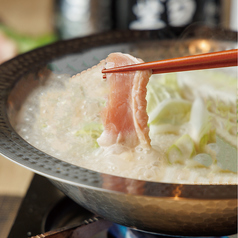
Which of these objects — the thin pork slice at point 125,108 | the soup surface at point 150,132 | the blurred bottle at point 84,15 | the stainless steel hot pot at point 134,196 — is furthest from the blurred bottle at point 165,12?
the thin pork slice at point 125,108

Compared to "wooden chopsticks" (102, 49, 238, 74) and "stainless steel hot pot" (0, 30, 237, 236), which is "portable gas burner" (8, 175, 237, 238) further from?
"wooden chopsticks" (102, 49, 238, 74)

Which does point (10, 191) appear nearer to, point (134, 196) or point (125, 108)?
point (125, 108)

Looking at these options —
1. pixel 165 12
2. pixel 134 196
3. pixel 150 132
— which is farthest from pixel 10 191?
pixel 165 12

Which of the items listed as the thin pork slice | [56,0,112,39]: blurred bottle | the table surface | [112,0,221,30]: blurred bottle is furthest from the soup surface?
[56,0,112,39]: blurred bottle

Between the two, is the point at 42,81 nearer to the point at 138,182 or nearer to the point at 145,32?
the point at 145,32

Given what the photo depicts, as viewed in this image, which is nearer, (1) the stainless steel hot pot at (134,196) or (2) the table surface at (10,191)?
(1) the stainless steel hot pot at (134,196)

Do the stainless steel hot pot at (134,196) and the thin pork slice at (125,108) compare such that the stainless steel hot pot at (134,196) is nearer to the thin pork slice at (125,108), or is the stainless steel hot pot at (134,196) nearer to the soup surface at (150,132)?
the soup surface at (150,132)

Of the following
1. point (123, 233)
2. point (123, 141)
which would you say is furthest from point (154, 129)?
point (123, 233)
